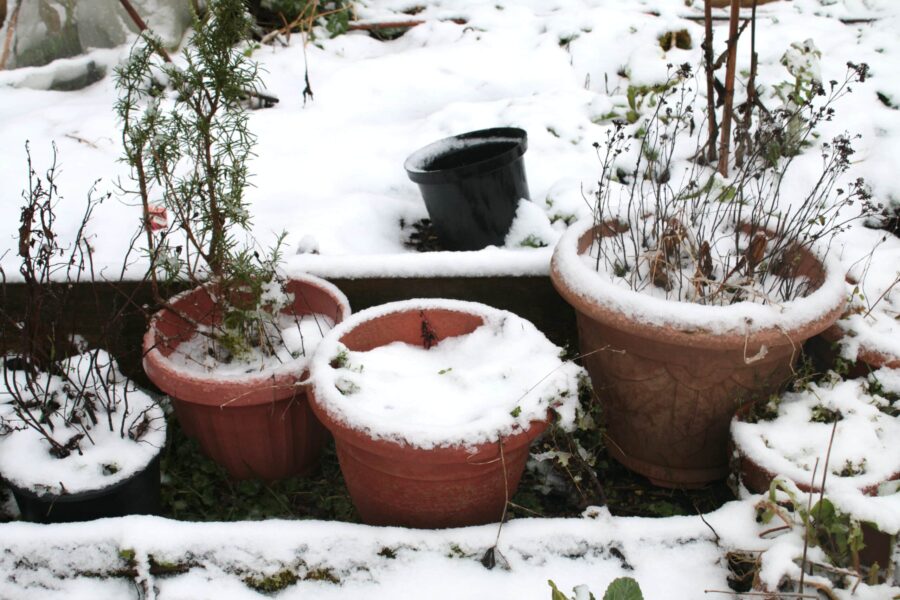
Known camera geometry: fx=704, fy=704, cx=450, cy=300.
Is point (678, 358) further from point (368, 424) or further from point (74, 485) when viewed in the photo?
point (74, 485)

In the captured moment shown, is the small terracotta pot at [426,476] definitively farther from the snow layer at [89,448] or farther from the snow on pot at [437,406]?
the snow layer at [89,448]

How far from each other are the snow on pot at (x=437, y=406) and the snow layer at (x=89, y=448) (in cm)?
53

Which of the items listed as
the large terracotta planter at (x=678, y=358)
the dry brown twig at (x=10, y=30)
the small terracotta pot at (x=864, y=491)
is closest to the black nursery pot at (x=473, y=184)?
the large terracotta planter at (x=678, y=358)

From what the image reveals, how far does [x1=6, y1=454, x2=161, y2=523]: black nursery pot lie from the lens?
1.79 metres

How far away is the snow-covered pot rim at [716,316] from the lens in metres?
1.77

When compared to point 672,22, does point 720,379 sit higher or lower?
lower

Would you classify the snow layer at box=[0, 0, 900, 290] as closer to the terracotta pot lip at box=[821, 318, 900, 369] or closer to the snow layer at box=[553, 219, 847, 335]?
the snow layer at box=[553, 219, 847, 335]

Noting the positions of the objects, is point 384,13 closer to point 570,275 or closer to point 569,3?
point 569,3

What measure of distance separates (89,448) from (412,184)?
6.03ft

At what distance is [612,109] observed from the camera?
141 inches

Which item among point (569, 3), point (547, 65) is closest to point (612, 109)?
point (547, 65)

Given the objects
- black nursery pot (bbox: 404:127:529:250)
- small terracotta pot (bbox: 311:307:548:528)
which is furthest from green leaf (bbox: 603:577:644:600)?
black nursery pot (bbox: 404:127:529:250)

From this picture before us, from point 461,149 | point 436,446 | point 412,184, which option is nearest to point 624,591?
point 436,446

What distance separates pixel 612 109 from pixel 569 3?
1.69m
